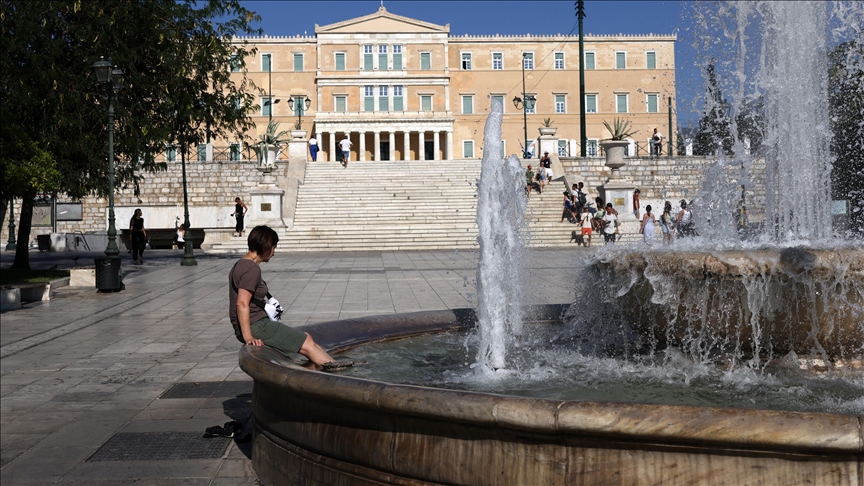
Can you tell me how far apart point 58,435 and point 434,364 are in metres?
2.41

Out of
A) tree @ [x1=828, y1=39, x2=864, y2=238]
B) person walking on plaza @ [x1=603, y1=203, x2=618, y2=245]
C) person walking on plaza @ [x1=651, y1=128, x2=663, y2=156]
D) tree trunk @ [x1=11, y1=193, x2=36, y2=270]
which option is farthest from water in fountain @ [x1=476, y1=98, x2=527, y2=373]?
person walking on plaza @ [x1=651, y1=128, x2=663, y2=156]

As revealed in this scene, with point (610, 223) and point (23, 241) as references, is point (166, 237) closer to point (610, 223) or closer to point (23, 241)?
point (23, 241)

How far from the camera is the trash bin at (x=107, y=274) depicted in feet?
44.8

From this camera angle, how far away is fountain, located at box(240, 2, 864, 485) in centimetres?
290

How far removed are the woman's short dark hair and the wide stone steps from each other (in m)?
19.2

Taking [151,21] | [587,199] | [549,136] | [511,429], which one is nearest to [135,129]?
[151,21]

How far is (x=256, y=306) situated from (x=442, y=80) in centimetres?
6290

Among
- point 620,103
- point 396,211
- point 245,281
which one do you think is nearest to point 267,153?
point 396,211

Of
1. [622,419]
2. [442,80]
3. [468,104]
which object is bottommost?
[622,419]

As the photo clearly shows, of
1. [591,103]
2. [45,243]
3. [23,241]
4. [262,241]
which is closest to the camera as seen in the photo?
[262,241]

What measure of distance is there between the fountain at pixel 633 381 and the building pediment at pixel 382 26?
60.3 metres

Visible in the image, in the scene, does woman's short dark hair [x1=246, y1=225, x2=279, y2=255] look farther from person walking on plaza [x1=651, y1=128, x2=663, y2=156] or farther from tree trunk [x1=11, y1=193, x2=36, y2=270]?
person walking on plaza [x1=651, y1=128, x2=663, y2=156]

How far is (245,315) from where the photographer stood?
4594 mm

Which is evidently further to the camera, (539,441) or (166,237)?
(166,237)
